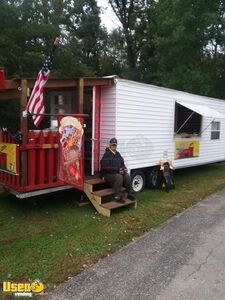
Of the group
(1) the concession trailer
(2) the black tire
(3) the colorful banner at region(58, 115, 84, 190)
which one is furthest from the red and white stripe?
(2) the black tire

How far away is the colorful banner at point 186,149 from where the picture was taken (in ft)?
32.6

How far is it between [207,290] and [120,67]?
25.0 meters

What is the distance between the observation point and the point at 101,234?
5547 millimetres

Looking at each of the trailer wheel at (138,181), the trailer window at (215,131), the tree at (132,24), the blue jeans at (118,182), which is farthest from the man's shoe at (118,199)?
the tree at (132,24)

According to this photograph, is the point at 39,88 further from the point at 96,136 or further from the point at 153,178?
the point at 153,178

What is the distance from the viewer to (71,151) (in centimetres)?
638

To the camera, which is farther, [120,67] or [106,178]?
[120,67]

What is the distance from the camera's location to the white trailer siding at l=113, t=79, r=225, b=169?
7.75 metres

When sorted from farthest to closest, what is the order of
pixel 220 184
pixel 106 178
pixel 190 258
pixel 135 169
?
pixel 220 184, pixel 135 169, pixel 106 178, pixel 190 258

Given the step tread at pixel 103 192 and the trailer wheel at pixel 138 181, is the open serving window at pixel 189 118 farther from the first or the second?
the step tread at pixel 103 192

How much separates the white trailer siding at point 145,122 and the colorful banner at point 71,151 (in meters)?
1.41

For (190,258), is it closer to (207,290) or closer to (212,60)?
(207,290)

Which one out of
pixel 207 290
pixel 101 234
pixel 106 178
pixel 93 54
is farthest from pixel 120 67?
pixel 207 290

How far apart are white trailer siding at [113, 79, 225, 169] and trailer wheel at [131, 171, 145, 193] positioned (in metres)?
0.23
